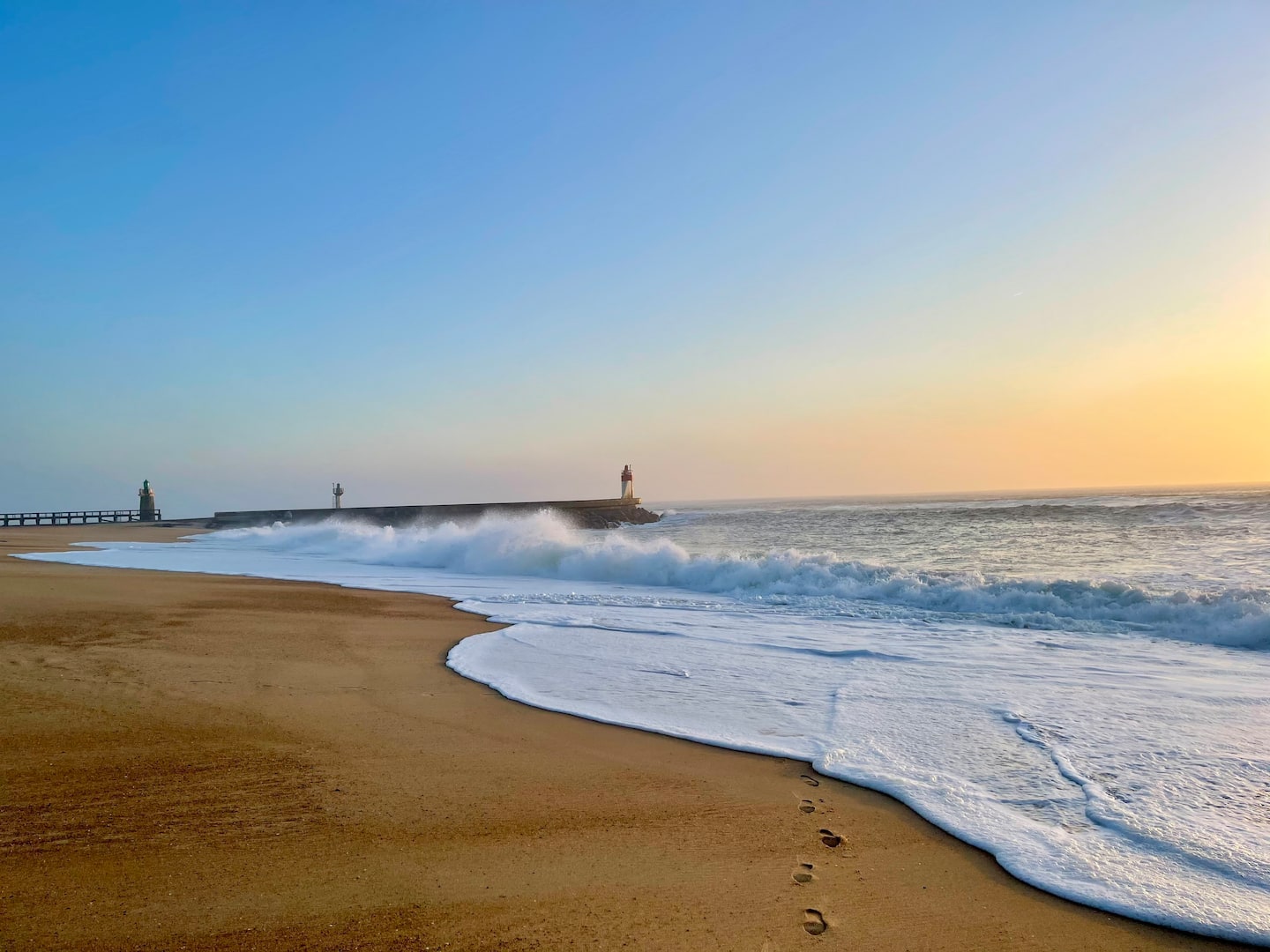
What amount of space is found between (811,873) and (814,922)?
419 millimetres

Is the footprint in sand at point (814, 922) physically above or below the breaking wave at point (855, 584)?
below

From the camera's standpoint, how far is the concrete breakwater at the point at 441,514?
46.5m

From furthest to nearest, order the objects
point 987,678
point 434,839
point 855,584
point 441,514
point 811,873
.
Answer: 1. point 441,514
2. point 855,584
3. point 987,678
4. point 434,839
5. point 811,873

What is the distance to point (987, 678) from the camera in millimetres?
6750

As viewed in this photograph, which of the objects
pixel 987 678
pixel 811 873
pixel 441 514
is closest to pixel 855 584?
pixel 987 678

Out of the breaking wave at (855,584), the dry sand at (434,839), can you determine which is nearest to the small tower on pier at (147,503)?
the breaking wave at (855,584)

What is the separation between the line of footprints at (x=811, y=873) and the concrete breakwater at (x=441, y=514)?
40821 mm

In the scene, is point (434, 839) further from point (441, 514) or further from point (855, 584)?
point (441, 514)

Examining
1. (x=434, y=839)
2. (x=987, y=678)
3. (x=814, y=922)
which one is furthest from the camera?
(x=987, y=678)

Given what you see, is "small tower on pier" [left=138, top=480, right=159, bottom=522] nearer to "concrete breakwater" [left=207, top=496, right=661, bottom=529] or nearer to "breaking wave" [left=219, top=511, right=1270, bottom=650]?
"concrete breakwater" [left=207, top=496, right=661, bottom=529]

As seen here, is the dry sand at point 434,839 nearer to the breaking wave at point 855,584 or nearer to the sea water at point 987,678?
the sea water at point 987,678

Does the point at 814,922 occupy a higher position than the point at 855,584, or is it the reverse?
the point at 855,584

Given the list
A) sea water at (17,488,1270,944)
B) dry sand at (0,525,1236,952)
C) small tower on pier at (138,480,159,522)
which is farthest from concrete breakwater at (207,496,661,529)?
dry sand at (0,525,1236,952)

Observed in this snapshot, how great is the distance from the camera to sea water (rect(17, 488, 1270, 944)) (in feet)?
11.5
